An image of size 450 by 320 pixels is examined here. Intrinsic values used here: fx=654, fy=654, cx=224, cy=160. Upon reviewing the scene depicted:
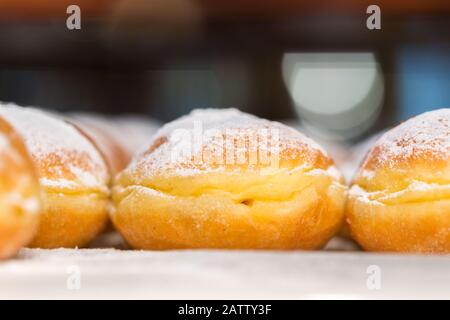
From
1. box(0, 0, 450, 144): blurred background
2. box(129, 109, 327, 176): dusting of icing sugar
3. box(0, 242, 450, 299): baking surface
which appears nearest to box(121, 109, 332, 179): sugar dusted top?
box(129, 109, 327, 176): dusting of icing sugar

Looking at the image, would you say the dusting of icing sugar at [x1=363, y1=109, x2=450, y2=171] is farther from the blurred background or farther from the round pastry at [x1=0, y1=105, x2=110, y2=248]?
the blurred background

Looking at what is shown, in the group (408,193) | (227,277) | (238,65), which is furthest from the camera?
(238,65)

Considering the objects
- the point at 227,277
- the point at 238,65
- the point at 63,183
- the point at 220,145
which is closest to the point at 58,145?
the point at 63,183

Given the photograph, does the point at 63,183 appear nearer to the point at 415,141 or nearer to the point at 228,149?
the point at 228,149

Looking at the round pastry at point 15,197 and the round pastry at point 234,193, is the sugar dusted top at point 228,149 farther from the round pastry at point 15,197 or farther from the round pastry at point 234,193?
the round pastry at point 15,197

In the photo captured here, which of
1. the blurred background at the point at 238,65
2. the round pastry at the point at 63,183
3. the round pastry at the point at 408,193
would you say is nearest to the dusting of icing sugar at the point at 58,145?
the round pastry at the point at 63,183
